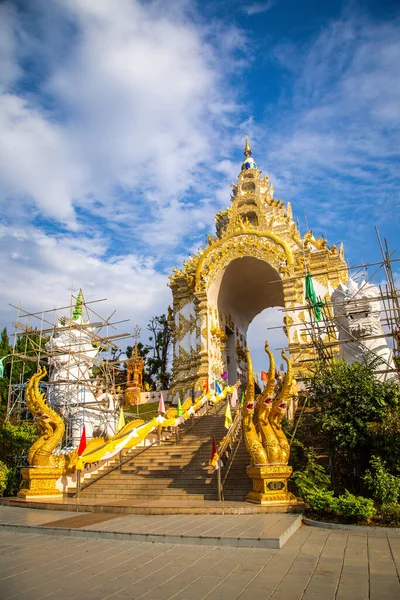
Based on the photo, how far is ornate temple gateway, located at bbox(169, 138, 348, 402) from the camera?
2131 centimetres

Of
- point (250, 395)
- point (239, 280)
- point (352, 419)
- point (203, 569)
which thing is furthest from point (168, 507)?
point (239, 280)

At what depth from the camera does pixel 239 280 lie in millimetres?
24938

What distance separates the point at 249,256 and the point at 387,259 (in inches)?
398

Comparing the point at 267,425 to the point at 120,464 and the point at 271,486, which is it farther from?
the point at 120,464

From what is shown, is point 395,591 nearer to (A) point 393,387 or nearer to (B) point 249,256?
(A) point 393,387

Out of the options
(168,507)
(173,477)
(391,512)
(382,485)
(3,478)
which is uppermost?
(3,478)

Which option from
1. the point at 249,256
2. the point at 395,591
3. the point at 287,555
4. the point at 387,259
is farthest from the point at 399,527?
the point at 249,256

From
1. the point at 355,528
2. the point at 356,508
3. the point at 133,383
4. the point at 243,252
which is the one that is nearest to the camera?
the point at 355,528

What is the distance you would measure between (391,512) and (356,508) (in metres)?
0.62

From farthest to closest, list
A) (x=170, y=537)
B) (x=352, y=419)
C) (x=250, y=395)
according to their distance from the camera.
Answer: (x=250, y=395)
(x=352, y=419)
(x=170, y=537)

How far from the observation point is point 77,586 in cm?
457

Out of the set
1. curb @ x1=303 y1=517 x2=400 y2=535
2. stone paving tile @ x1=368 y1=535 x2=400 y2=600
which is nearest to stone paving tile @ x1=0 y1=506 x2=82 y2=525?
curb @ x1=303 y1=517 x2=400 y2=535

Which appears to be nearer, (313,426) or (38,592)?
(38,592)

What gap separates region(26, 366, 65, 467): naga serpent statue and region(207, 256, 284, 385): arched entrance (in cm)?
1156
